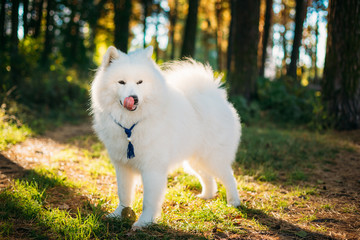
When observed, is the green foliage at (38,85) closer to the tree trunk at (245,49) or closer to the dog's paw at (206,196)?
the tree trunk at (245,49)

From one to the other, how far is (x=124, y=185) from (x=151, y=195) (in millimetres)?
402

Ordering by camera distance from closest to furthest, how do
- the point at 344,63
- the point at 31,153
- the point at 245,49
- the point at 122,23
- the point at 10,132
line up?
the point at 31,153, the point at 10,132, the point at 344,63, the point at 245,49, the point at 122,23

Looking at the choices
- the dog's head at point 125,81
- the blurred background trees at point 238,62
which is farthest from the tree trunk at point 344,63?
the dog's head at point 125,81

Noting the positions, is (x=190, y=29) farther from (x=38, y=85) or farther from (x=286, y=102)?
(x=38, y=85)

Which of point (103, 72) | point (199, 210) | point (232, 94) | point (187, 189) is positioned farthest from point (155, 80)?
point (232, 94)

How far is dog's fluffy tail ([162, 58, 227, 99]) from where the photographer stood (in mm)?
3277

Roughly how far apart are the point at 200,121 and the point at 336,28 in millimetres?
4896

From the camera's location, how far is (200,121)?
3053 millimetres

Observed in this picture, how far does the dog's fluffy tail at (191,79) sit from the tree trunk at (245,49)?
16.1 feet

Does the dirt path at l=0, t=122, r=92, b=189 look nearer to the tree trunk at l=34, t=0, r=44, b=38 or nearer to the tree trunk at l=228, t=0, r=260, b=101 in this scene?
the tree trunk at l=228, t=0, r=260, b=101

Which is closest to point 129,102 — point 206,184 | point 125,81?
point 125,81

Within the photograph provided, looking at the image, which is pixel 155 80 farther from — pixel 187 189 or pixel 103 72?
pixel 187 189

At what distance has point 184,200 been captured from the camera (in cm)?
330

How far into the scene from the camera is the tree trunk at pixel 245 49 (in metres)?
7.89
